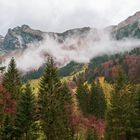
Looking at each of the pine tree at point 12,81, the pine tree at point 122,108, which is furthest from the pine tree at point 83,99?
the pine tree at point 122,108

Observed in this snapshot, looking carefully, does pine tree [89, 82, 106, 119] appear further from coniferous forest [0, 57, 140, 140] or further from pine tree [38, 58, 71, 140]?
pine tree [38, 58, 71, 140]

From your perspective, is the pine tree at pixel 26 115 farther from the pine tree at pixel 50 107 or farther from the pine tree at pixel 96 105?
the pine tree at pixel 96 105

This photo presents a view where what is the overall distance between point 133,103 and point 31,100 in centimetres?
1720

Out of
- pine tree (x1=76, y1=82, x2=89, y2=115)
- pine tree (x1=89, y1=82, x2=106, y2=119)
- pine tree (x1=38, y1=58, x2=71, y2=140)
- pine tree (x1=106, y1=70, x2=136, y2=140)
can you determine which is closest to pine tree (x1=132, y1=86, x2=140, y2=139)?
pine tree (x1=106, y1=70, x2=136, y2=140)

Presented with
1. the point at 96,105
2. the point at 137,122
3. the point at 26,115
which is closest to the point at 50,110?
the point at 26,115

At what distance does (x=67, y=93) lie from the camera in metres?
96.9

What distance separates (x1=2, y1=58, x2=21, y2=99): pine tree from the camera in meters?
83.7

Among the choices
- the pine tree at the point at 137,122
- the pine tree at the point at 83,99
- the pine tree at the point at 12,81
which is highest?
the pine tree at the point at 83,99

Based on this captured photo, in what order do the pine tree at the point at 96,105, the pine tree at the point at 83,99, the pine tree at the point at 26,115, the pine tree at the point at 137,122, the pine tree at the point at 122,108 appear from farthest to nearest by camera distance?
1. the pine tree at the point at 96,105
2. the pine tree at the point at 83,99
3. the pine tree at the point at 26,115
4. the pine tree at the point at 122,108
5. the pine tree at the point at 137,122

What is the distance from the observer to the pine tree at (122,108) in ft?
190

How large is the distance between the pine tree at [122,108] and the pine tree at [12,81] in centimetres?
2805

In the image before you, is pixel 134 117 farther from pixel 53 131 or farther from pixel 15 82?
pixel 15 82

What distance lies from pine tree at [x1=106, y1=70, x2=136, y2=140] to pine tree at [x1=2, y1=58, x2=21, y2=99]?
28048 mm

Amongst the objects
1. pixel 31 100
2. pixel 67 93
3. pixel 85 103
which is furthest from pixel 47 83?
pixel 85 103
